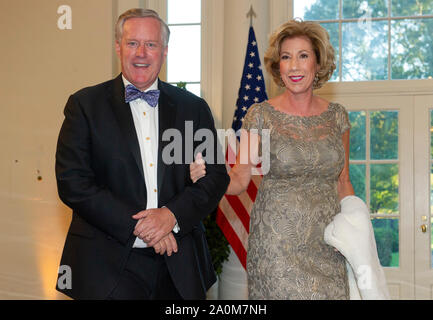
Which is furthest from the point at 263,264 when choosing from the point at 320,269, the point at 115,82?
the point at 115,82

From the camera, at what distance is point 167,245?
2.33 metres

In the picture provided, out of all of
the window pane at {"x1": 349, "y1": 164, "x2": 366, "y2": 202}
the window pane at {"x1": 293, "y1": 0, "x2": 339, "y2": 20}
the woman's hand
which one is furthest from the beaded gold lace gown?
the window pane at {"x1": 293, "y1": 0, "x2": 339, "y2": 20}

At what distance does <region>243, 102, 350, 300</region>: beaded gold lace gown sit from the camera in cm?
283

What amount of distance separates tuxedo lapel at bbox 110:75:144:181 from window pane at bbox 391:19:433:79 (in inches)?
148

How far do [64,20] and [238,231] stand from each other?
2.57 meters

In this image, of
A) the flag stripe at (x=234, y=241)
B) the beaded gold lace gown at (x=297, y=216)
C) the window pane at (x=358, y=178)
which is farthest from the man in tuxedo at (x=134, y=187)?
the window pane at (x=358, y=178)

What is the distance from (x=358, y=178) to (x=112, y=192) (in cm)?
375

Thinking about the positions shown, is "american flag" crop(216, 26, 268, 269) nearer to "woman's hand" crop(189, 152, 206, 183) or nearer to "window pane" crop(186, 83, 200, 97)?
"window pane" crop(186, 83, 200, 97)

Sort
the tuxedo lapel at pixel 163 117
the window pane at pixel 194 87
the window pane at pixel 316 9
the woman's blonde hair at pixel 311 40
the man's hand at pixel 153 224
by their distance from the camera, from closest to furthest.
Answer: the man's hand at pixel 153 224
the tuxedo lapel at pixel 163 117
the woman's blonde hair at pixel 311 40
the window pane at pixel 316 9
the window pane at pixel 194 87

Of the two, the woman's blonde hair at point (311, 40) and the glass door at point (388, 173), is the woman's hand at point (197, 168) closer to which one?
the woman's blonde hair at point (311, 40)

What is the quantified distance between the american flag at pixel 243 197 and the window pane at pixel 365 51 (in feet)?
3.06

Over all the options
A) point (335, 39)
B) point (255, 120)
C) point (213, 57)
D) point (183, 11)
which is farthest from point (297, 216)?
point (183, 11)

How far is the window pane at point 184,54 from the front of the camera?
6.03 meters

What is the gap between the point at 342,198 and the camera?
3.04 meters
